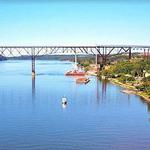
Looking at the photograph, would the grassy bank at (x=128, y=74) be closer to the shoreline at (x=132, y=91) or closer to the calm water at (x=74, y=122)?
the shoreline at (x=132, y=91)

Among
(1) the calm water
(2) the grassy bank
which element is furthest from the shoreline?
(1) the calm water

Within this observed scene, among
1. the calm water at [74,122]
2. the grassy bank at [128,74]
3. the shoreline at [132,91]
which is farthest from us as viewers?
the grassy bank at [128,74]

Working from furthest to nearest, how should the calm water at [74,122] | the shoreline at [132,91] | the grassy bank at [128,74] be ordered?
the grassy bank at [128,74], the shoreline at [132,91], the calm water at [74,122]

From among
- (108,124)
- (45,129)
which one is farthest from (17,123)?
(108,124)

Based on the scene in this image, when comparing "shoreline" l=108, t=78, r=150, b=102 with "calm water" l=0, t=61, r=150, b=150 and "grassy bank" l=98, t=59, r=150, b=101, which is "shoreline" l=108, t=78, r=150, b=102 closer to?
"grassy bank" l=98, t=59, r=150, b=101

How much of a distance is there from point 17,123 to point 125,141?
4.83 meters

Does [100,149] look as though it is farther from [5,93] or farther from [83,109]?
[5,93]

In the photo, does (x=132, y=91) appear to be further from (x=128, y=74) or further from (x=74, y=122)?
(x=128, y=74)

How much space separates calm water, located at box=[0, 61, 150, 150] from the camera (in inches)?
569

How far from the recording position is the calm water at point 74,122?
1445 centimetres

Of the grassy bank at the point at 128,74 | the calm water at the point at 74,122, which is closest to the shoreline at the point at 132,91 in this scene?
the grassy bank at the point at 128,74

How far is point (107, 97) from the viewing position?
26.9 m

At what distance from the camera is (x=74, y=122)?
1792cm

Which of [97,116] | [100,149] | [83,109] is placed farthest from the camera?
[83,109]
